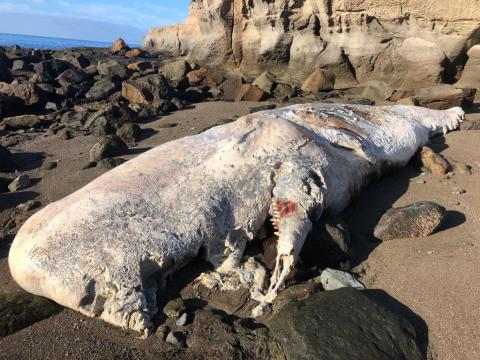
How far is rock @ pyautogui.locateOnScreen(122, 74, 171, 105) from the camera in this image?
11.4m

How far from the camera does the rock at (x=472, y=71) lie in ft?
34.6

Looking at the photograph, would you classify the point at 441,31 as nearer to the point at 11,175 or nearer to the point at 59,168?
the point at 59,168

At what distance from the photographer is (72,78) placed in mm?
15344

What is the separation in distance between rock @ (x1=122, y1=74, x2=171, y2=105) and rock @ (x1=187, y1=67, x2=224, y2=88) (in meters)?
2.36

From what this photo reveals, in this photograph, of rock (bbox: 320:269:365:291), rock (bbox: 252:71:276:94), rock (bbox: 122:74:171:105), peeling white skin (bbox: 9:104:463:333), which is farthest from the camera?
rock (bbox: 252:71:276:94)

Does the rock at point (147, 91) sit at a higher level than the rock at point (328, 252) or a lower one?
higher

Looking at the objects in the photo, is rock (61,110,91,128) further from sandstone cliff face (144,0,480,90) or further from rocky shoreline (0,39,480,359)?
sandstone cliff face (144,0,480,90)

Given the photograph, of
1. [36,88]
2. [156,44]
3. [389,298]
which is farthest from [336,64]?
[156,44]

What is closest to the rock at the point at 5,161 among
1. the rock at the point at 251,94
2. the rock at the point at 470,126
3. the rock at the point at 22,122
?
the rock at the point at 22,122

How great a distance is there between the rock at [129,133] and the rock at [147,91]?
273 cm

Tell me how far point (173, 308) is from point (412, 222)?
239cm

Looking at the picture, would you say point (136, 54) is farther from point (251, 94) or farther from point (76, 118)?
point (76, 118)

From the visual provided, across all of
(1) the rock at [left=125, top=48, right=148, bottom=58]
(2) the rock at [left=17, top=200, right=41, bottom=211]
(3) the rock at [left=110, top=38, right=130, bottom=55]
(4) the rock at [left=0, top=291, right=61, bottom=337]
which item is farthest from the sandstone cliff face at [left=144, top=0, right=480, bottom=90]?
(3) the rock at [left=110, top=38, right=130, bottom=55]

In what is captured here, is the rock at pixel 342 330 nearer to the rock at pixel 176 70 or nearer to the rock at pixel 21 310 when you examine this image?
the rock at pixel 21 310
